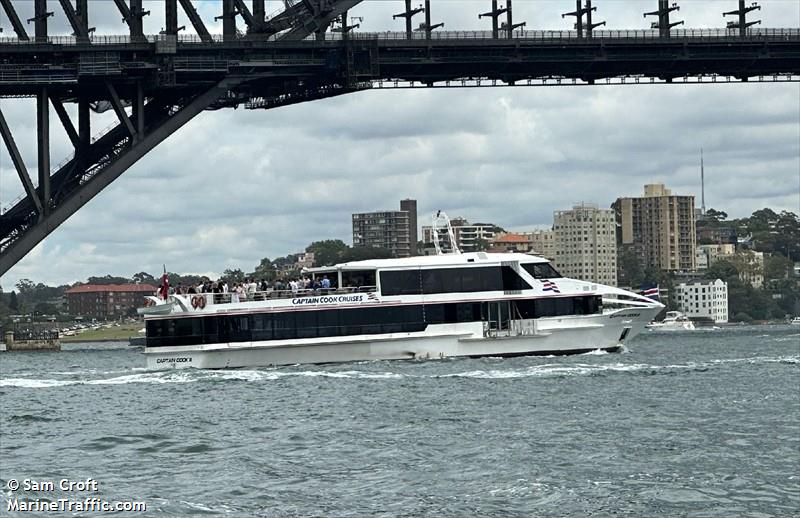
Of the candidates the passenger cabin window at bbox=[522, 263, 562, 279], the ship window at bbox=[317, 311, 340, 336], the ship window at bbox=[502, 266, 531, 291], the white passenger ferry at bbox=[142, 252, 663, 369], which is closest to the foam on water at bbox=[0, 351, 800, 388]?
the white passenger ferry at bbox=[142, 252, 663, 369]

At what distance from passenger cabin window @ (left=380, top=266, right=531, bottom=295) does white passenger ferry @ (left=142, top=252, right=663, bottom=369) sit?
0.11 feet

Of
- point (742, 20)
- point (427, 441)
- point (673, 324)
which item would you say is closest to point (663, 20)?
point (742, 20)

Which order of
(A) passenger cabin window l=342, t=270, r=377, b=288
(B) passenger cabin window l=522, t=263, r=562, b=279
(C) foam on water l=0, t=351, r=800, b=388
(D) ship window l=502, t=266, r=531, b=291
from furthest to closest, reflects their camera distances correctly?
(B) passenger cabin window l=522, t=263, r=562, b=279
(D) ship window l=502, t=266, r=531, b=291
(A) passenger cabin window l=342, t=270, r=377, b=288
(C) foam on water l=0, t=351, r=800, b=388

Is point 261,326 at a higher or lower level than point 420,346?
higher

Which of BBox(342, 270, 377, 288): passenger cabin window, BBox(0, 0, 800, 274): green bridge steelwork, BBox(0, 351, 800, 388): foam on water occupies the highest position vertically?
BBox(0, 0, 800, 274): green bridge steelwork

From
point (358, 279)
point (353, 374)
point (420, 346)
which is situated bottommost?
point (353, 374)

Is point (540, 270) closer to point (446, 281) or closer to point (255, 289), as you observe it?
point (446, 281)

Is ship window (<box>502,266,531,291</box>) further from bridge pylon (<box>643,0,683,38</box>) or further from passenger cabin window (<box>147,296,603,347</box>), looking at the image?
bridge pylon (<box>643,0,683,38</box>)

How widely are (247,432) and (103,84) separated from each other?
35759 mm

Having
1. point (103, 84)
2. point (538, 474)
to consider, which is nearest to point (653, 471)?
point (538, 474)

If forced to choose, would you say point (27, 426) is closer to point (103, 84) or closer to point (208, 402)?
point (208, 402)

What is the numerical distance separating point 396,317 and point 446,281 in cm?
211

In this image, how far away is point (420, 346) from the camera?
5919cm

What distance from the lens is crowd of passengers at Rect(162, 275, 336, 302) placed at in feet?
194
